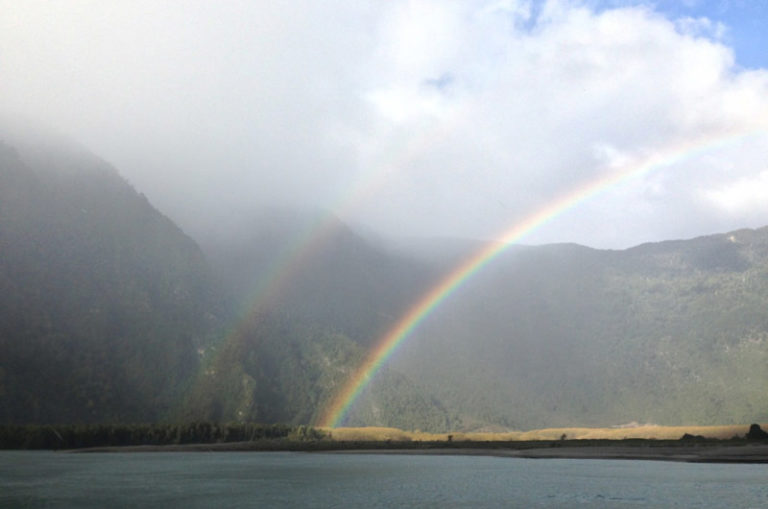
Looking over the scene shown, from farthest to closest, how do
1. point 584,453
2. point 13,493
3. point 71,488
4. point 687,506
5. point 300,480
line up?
point 584,453 → point 300,480 → point 71,488 → point 13,493 → point 687,506

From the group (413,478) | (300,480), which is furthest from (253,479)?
(413,478)

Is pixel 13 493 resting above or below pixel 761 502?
below

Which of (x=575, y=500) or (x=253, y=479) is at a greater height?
(x=575, y=500)

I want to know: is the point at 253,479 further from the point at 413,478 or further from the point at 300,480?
the point at 413,478

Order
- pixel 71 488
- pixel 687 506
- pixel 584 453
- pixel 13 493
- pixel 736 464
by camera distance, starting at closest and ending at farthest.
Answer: pixel 687 506 < pixel 13 493 < pixel 71 488 < pixel 736 464 < pixel 584 453

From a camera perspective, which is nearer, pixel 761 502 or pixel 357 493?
pixel 761 502

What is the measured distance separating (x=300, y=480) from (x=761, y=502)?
49.4 meters

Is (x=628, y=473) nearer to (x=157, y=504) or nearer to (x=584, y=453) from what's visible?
(x=157, y=504)

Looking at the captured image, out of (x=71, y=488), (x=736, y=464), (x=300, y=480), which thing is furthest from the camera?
(x=736, y=464)

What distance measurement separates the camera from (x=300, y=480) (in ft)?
261

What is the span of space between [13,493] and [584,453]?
134 m

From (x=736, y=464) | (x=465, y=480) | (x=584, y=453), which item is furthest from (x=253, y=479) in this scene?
(x=584, y=453)

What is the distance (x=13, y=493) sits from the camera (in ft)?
202

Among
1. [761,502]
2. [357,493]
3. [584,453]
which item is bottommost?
[584,453]
